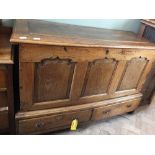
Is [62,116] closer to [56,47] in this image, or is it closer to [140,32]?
[56,47]

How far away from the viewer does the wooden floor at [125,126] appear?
156 centimetres

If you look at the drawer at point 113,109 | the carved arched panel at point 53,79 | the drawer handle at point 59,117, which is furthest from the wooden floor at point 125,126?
the carved arched panel at point 53,79

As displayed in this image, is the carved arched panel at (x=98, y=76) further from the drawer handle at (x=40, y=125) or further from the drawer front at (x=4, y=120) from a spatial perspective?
the drawer front at (x=4, y=120)

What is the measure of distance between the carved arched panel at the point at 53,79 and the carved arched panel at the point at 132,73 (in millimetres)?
492

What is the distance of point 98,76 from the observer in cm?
129

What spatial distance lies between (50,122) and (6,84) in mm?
459

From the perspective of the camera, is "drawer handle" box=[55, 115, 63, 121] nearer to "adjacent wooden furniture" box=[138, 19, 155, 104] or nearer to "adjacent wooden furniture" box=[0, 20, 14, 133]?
"adjacent wooden furniture" box=[0, 20, 14, 133]

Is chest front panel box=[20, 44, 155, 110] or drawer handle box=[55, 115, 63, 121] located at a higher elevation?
chest front panel box=[20, 44, 155, 110]

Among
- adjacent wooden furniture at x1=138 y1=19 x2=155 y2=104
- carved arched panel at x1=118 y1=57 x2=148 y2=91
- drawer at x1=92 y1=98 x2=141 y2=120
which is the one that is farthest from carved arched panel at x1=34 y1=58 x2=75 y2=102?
adjacent wooden furniture at x1=138 y1=19 x2=155 y2=104

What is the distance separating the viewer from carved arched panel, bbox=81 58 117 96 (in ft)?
4.04

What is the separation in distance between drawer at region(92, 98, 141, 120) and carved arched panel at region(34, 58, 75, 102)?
378 mm

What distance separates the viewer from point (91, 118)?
1496 mm

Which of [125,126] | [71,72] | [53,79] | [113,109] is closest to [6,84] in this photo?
[53,79]
